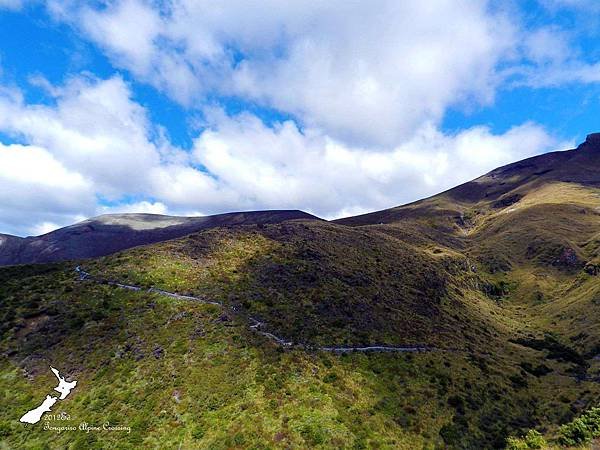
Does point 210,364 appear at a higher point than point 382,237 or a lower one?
lower

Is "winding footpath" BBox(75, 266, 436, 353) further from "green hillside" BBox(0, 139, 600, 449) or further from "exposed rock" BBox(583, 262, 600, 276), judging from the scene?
"exposed rock" BBox(583, 262, 600, 276)

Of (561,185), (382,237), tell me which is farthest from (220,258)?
(561,185)

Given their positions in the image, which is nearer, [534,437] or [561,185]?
[534,437]

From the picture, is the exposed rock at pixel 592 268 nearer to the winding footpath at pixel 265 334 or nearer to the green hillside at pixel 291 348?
the green hillside at pixel 291 348

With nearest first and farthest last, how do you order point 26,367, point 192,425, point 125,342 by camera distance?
point 192,425 → point 26,367 → point 125,342

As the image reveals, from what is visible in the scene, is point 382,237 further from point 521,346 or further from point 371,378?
point 371,378

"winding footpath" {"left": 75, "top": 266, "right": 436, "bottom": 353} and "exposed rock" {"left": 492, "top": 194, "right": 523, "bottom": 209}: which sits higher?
"exposed rock" {"left": 492, "top": 194, "right": 523, "bottom": 209}

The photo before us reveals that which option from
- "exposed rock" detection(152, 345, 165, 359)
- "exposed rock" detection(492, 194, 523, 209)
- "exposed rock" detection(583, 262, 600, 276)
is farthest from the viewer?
"exposed rock" detection(492, 194, 523, 209)

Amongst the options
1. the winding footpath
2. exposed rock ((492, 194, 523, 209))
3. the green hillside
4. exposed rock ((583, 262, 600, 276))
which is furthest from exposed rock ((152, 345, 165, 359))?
exposed rock ((492, 194, 523, 209))

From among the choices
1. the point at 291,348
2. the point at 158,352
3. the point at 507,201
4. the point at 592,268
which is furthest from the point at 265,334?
the point at 507,201

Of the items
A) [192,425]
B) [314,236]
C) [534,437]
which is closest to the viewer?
[192,425]

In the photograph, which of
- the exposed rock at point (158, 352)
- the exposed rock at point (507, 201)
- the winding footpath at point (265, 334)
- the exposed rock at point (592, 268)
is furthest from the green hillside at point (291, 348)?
the exposed rock at point (507, 201)
